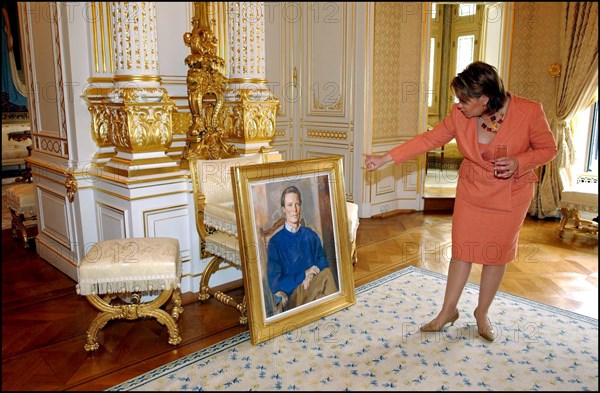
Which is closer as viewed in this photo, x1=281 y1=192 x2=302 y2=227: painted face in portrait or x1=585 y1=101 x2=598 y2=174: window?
x1=281 y1=192 x2=302 y2=227: painted face in portrait

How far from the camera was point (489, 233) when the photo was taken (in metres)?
2.85

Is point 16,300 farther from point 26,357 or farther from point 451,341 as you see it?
point 451,341

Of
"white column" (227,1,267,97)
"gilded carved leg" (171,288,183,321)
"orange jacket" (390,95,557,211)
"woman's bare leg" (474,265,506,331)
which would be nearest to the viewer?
"orange jacket" (390,95,557,211)

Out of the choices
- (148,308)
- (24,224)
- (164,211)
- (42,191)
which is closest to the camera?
(148,308)

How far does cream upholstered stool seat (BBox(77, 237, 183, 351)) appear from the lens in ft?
9.09

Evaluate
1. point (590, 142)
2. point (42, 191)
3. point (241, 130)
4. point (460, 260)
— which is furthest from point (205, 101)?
point (590, 142)

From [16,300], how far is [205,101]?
2053 millimetres

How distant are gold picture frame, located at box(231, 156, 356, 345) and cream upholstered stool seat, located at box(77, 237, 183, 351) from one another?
443mm

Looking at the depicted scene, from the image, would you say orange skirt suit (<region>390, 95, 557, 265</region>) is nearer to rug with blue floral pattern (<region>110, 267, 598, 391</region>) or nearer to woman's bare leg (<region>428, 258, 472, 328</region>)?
woman's bare leg (<region>428, 258, 472, 328</region>)

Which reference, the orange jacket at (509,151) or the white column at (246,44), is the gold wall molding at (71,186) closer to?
the white column at (246,44)

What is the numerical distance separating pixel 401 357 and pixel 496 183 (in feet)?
3.60

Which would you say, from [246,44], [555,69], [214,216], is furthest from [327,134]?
[214,216]

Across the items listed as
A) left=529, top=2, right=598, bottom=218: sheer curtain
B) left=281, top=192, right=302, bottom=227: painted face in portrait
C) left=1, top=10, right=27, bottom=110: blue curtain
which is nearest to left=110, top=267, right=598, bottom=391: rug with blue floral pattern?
left=281, top=192, right=302, bottom=227: painted face in portrait

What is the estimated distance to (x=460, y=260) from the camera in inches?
118
